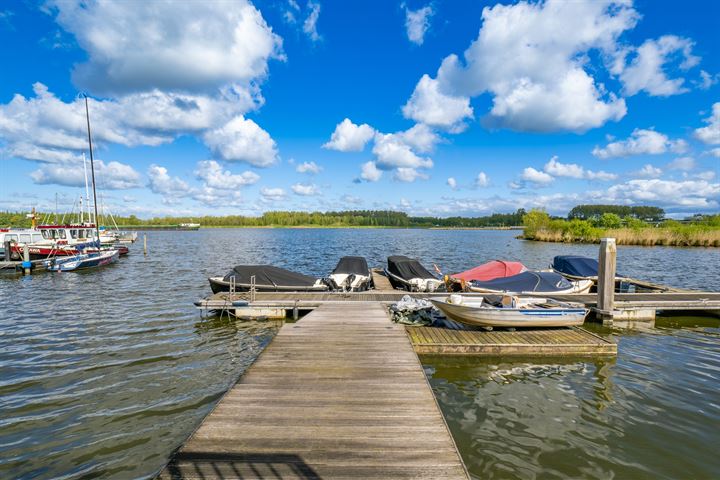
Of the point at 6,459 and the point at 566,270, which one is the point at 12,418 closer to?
the point at 6,459

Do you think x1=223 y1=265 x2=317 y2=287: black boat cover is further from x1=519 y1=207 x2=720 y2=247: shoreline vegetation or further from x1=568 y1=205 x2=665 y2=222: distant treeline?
x1=568 y1=205 x2=665 y2=222: distant treeline

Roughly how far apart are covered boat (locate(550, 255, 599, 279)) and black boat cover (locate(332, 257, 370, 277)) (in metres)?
12.3

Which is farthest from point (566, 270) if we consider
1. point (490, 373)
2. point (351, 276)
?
point (490, 373)

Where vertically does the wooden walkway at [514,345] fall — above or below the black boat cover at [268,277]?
below

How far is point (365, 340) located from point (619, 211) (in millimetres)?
213664

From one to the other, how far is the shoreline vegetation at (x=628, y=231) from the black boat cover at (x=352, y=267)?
41440 millimetres

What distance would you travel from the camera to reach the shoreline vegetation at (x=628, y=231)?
56.3m

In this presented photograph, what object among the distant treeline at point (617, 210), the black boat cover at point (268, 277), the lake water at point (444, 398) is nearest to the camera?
the lake water at point (444, 398)

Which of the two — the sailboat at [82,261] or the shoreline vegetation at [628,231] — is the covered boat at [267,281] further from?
the shoreline vegetation at [628,231]

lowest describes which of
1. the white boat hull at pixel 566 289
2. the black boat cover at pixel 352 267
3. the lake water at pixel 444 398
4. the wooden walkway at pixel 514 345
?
the lake water at pixel 444 398

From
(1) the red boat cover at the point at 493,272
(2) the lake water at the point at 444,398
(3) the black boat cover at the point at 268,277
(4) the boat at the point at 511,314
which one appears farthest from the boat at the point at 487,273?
(3) the black boat cover at the point at 268,277

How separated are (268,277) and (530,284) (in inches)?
513

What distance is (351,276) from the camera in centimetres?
1947

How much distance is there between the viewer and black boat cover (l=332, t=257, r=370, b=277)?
20.4 m
